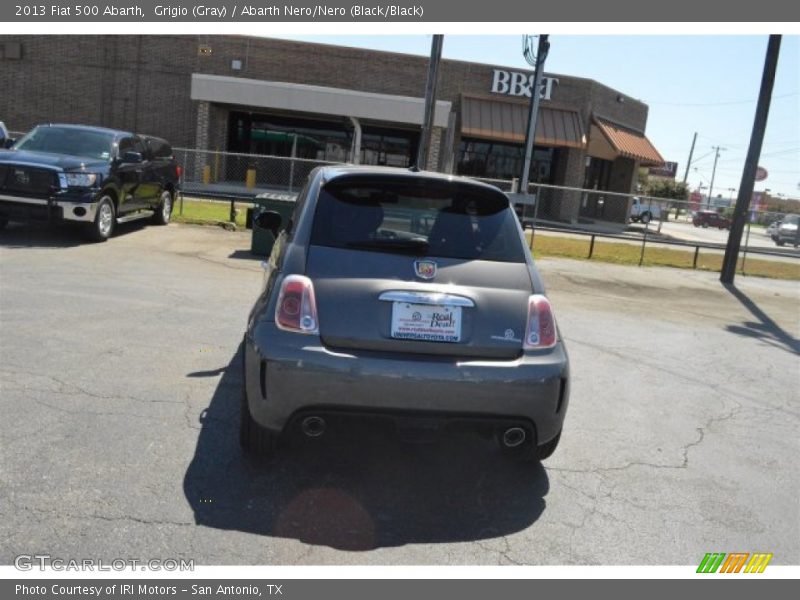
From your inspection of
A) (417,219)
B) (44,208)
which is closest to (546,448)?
(417,219)

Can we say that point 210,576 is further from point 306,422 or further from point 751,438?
point 751,438

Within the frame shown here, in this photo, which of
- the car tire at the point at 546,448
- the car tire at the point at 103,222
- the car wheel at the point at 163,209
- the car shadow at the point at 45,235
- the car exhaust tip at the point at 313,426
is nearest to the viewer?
the car exhaust tip at the point at 313,426

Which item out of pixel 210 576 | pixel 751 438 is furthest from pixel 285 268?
pixel 751 438

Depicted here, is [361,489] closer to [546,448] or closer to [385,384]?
[385,384]

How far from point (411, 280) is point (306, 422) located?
35.8 inches

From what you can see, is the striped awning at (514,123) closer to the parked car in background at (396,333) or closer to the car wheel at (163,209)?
the car wheel at (163,209)

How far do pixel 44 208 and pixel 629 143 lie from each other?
2898 centimetres

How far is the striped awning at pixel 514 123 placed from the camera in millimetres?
28250

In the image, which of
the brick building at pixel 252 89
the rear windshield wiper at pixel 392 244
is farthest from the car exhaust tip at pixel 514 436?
the brick building at pixel 252 89

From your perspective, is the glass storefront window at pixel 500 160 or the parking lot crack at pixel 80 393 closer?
the parking lot crack at pixel 80 393

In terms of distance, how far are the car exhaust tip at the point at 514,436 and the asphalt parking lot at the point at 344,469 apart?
35 cm

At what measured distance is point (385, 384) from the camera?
3.31m

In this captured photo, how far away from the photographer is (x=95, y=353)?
5527mm

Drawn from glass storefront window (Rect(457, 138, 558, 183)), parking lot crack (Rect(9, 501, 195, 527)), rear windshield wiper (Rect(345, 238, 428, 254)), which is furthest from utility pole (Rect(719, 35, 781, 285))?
glass storefront window (Rect(457, 138, 558, 183))
